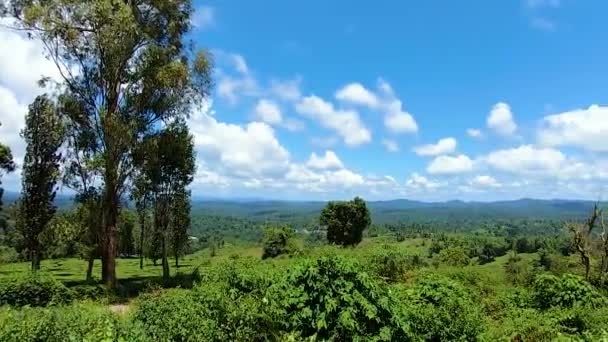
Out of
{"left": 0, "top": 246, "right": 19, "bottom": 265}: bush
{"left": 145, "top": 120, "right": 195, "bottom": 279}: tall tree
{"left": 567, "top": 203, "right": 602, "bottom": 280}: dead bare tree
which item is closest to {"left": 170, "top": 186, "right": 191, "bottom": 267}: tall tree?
{"left": 145, "top": 120, "right": 195, "bottom": 279}: tall tree

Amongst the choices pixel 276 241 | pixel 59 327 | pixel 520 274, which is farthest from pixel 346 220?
pixel 59 327

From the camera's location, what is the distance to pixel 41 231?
3083cm

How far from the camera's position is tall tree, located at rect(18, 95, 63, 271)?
26797 mm

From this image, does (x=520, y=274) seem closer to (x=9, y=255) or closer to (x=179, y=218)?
(x=179, y=218)

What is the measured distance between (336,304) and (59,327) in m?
4.45

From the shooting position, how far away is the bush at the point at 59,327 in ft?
23.1

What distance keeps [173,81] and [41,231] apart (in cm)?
1576

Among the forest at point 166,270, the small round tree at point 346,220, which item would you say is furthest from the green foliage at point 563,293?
the small round tree at point 346,220

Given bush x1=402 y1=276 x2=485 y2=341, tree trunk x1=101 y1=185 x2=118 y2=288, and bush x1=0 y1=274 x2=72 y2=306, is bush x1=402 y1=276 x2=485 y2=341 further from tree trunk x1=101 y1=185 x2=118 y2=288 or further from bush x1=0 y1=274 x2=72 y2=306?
tree trunk x1=101 y1=185 x2=118 y2=288

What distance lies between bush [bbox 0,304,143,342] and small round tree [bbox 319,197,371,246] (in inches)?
2421

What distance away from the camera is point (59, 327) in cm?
752

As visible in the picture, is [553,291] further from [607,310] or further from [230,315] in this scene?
[230,315]

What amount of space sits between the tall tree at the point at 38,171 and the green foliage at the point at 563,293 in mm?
23019

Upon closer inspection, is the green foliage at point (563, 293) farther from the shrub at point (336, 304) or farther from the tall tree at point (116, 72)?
the tall tree at point (116, 72)
